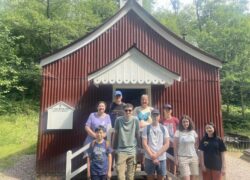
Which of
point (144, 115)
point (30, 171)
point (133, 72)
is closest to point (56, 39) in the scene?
point (30, 171)

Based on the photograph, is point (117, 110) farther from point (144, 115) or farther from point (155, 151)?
point (155, 151)

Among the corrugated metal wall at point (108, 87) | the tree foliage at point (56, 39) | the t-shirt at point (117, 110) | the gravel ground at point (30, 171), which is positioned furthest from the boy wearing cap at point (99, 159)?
the tree foliage at point (56, 39)

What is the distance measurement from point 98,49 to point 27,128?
39.8 feet

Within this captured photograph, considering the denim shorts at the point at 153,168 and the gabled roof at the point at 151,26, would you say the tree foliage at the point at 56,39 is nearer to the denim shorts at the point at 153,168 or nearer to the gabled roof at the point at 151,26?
the gabled roof at the point at 151,26

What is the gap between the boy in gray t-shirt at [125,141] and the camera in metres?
5.71

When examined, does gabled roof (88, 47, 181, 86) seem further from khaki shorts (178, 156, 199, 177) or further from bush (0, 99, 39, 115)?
bush (0, 99, 39, 115)

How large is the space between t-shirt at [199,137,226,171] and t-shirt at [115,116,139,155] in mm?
1520

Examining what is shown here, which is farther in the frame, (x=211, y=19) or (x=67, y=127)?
(x=211, y=19)

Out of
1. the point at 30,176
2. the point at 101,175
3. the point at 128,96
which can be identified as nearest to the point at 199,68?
the point at 128,96

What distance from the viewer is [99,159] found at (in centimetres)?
556

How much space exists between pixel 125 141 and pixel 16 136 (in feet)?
46.4

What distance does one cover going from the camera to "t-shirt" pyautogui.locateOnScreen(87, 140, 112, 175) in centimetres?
554

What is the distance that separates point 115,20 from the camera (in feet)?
34.1

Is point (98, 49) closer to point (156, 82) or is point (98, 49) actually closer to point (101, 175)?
point (156, 82)
